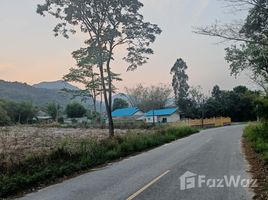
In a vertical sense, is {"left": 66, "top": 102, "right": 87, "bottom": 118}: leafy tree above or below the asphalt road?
above

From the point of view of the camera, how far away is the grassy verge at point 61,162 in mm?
12807

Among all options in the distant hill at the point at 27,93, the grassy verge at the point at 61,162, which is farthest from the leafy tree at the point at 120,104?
the grassy verge at the point at 61,162

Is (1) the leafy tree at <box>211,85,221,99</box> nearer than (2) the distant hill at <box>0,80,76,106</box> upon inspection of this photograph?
Yes

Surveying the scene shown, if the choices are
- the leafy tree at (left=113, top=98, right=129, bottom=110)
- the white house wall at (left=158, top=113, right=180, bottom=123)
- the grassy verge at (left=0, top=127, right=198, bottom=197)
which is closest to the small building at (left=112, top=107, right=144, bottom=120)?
the white house wall at (left=158, top=113, right=180, bottom=123)

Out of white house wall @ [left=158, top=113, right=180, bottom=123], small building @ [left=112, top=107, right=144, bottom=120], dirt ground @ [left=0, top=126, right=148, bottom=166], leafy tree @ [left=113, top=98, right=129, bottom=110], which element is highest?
leafy tree @ [left=113, top=98, right=129, bottom=110]

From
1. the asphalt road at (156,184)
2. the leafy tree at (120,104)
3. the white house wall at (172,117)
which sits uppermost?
the leafy tree at (120,104)

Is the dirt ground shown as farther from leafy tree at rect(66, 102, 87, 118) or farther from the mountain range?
the mountain range

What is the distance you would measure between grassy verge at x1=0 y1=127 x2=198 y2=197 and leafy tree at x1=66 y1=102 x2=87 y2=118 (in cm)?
8222

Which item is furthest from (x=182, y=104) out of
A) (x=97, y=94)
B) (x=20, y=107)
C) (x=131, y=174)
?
(x=131, y=174)

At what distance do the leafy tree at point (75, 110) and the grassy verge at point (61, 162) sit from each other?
3237 inches

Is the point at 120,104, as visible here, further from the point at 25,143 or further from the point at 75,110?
the point at 25,143

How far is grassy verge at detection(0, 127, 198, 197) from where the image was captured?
12807 millimetres

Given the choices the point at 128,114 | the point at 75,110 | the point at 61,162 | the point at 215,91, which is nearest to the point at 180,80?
the point at 215,91

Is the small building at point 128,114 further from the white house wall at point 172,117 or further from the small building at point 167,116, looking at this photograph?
the white house wall at point 172,117
